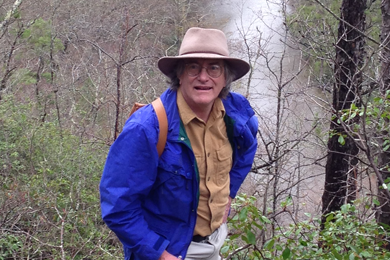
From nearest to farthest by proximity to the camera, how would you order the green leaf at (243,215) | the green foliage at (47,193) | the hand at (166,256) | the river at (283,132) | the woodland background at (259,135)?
the hand at (166,256)
the green leaf at (243,215)
the woodland background at (259,135)
the green foliage at (47,193)
the river at (283,132)

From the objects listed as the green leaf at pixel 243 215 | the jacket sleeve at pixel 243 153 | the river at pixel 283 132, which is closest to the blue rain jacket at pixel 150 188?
the jacket sleeve at pixel 243 153

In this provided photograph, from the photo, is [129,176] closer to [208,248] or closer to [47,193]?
[208,248]

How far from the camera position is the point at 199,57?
1.79m

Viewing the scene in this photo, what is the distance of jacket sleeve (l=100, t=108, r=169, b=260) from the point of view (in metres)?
1.62

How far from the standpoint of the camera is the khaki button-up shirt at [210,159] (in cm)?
185

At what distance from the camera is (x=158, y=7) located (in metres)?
14.7

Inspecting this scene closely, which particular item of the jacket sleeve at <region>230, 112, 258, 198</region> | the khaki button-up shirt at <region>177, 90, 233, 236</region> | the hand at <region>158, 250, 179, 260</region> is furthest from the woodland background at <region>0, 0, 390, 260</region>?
the hand at <region>158, 250, 179, 260</region>

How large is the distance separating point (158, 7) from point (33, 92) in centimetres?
624

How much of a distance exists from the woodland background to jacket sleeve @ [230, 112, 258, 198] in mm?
210

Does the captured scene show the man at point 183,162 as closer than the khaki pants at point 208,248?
Yes

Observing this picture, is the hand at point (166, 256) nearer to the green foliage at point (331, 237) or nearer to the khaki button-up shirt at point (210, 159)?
the khaki button-up shirt at point (210, 159)

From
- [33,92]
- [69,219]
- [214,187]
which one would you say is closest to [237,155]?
[214,187]

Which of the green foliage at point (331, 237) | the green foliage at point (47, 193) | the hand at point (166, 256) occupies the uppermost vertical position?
the green foliage at point (331, 237)

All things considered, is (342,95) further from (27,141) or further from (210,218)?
(27,141)
